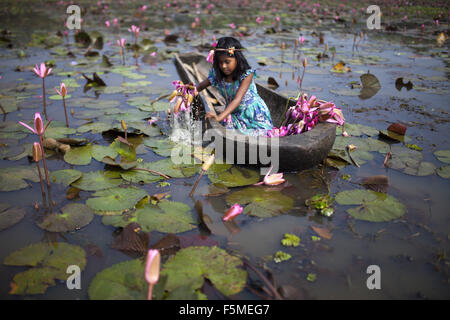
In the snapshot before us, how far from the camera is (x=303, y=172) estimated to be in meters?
2.68

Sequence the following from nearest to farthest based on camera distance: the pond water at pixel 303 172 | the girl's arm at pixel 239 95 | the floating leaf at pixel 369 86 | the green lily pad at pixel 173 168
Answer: the pond water at pixel 303 172
the green lily pad at pixel 173 168
the girl's arm at pixel 239 95
the floating leaf at pixel 369 86

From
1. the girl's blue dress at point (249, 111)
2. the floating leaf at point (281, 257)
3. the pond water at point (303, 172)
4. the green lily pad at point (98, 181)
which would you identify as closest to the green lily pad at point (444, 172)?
the pond water at point (303, 172)

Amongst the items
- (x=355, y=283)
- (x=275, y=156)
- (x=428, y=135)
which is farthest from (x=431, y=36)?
(x=355, y=283)

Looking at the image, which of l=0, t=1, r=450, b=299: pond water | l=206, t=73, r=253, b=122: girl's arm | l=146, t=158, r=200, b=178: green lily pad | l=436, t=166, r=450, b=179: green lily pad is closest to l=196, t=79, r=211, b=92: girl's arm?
l=206, t=73, r=253, b=122: girl's arm

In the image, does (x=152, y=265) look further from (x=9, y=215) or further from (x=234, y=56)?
(x=234, y=56)

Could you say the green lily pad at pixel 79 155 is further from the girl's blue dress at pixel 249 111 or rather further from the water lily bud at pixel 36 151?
the girl's blue dress at pixel 249 111

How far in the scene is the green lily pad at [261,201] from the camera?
2.17m

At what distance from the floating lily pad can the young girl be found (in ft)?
1.36

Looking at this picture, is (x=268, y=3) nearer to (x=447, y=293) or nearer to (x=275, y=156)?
(x=275, y=156)

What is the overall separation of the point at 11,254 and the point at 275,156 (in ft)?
5.96

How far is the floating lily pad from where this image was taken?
251 centimetres

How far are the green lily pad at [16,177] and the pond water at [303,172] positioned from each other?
5 cm

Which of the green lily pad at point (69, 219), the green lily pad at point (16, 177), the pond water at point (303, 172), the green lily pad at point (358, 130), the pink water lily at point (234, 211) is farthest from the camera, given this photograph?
the green lily pad at point (358, 130)

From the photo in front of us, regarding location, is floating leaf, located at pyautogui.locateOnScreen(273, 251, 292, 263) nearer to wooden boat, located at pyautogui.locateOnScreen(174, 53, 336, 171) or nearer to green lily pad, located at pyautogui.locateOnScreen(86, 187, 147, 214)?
wooden boat, located at pyautogui.locateOnScreen(174, 53, 336, 171)
